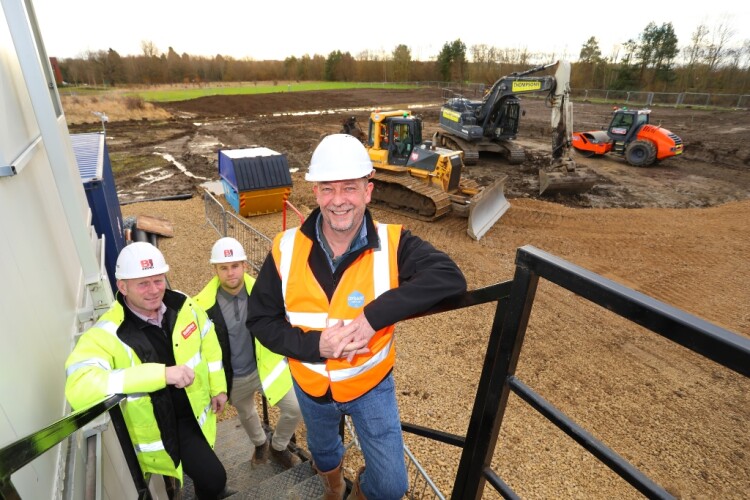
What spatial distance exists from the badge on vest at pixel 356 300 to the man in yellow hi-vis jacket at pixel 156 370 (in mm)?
1183

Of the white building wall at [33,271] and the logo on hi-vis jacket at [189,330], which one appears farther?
the logo on hi-vis jacket at [189,330]

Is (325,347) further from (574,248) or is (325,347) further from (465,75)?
(465,75)

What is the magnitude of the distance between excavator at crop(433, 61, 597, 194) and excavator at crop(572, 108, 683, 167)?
2.75 m

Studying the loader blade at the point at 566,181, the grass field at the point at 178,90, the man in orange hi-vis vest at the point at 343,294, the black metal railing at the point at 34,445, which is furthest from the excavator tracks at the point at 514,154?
the grass field at the point at 178,90

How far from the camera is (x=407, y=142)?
43.1 ft

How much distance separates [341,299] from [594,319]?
23.2 feet

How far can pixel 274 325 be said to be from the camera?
2273mm

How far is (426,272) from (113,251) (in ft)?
18.8

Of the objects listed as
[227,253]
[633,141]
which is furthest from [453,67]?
[227,253]

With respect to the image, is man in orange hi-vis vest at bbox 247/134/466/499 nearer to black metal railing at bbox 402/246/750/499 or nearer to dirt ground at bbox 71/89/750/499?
black metal railing at bbox 402/246/750/499

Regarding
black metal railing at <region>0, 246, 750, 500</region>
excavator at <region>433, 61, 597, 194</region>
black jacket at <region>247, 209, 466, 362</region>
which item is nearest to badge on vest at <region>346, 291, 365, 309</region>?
black jacket at <region>247, 209, 466, 362</region>

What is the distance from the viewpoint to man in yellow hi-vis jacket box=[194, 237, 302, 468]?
11.9 feet

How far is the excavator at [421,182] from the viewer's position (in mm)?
11430

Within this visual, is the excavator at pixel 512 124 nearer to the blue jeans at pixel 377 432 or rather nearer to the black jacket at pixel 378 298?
the black jacket at pixel 378 298
